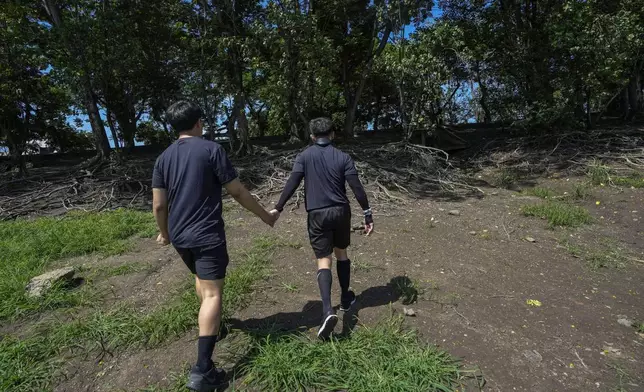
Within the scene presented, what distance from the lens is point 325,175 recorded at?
2889mm

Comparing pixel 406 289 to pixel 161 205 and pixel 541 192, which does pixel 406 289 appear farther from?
pixel 541 192

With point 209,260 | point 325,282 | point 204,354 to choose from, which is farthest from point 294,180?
point 204,354

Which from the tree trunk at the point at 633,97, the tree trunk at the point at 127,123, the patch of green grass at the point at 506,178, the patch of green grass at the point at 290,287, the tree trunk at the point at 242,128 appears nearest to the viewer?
the patch of green grass at the point at 290,287

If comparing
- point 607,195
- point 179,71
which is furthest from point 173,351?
point 179,71

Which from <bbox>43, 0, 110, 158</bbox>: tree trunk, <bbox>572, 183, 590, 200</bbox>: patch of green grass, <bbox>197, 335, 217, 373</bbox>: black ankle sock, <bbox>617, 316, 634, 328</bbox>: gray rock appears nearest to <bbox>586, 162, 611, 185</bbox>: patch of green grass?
<bbox>572, 183, 590, 200</bbox>: patch of green grass

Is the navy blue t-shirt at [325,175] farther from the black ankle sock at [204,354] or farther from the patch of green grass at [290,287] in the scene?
the black ankle sock at [204,354]

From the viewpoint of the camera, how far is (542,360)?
99.3 inches

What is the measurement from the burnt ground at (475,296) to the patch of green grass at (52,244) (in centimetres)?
50

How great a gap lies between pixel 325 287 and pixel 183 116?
154cm

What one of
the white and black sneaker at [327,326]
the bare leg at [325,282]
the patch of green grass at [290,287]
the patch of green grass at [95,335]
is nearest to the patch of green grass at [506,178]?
the patch of green grass at [290,287]

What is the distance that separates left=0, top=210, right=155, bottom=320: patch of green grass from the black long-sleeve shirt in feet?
7.69

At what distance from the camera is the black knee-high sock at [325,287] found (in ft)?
9.00

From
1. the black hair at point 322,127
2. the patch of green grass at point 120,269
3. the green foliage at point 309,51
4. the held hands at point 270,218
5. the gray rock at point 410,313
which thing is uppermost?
the green foliage at point 309,51

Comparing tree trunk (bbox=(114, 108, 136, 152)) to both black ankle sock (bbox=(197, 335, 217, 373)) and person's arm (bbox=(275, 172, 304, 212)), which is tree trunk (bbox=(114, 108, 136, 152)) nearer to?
person's arm (bbox=(275, 172, 304, 212))
